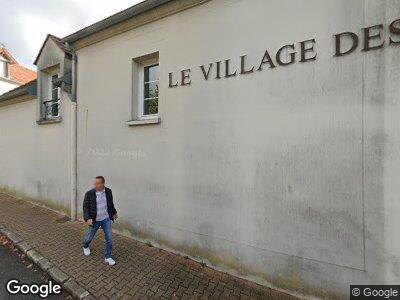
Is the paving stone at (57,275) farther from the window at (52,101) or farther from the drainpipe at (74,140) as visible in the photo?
the window at (52,101)

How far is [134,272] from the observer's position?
430 cm

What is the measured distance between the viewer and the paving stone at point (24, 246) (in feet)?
16.8

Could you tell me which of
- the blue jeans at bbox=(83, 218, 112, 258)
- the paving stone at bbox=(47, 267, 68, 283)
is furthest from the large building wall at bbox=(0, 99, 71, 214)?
the paving stone at bbox=(47, 267, 68, 283)

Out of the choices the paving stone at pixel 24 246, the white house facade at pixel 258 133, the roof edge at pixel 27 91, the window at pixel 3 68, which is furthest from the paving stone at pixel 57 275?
the window at pixel 3 68

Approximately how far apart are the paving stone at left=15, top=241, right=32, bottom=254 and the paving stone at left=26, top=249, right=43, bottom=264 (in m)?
0.15

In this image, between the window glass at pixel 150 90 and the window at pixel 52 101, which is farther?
the window at pixel 52 101

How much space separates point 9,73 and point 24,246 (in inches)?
850

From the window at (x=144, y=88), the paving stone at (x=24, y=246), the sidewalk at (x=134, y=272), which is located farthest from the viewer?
the window at (x=144, y=88)

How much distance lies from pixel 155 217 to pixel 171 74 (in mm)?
2821

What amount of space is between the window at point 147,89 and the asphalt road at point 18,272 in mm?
3449

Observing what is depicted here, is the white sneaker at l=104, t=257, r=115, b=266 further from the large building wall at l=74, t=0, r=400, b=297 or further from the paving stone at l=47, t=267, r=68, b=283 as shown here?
the large building wall at l=74, t=0, r=400, b=297

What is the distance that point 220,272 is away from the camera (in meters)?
4.34

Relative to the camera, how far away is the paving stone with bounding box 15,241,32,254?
5.13m

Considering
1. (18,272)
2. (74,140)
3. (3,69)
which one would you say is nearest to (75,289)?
(18,272)
